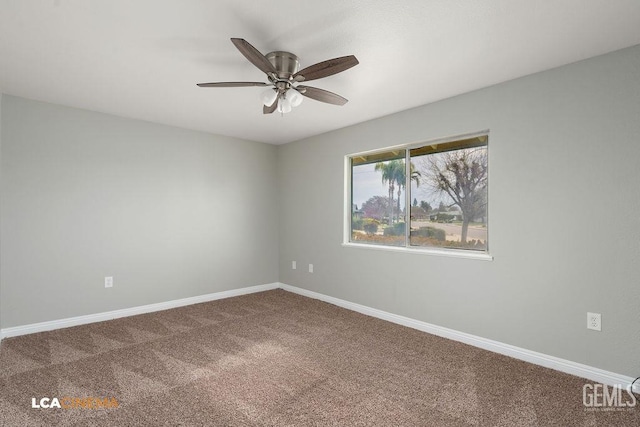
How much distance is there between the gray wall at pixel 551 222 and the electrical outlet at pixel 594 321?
3 centimetres

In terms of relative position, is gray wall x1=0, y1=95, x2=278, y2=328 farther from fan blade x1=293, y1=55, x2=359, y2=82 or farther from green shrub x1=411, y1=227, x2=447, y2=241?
fan blade x1=293, y1=55, x2=359, y2=82

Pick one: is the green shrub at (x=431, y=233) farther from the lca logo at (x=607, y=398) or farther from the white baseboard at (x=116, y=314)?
the white baseboard at (x=116, y=314)

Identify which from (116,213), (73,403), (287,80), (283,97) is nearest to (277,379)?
(73,403)

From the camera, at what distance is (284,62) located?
228 centimetres

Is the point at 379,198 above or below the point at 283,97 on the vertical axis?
below

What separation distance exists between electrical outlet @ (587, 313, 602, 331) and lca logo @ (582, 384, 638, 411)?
383 millimetres

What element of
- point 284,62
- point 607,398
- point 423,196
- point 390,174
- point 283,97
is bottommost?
point 607,398

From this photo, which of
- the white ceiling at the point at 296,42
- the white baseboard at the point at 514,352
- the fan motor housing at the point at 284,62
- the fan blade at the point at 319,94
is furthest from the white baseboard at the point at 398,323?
the fan motor housing at the point at 284,62

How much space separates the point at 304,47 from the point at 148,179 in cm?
274

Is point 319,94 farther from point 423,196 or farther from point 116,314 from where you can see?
point 116,314

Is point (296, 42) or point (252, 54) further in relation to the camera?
point (296, 42)

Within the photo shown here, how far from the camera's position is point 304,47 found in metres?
2.18

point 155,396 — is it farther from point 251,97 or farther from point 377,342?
point 251,97

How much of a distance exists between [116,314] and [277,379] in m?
2.41
